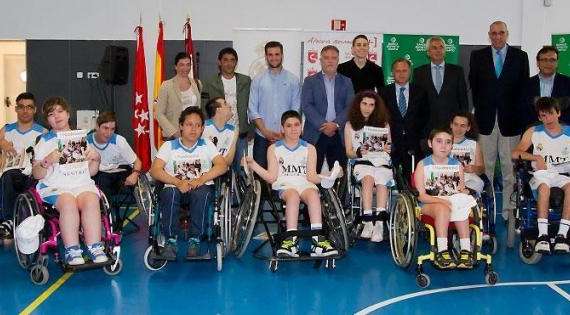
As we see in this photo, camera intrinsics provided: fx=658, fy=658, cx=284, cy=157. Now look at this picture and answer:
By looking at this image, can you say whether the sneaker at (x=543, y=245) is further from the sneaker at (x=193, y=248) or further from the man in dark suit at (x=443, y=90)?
the sneaker at (x=193, y=248)

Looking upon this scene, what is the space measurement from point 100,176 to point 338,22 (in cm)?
428

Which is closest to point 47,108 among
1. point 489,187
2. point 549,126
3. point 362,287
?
point 362,287

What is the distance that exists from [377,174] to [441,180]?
2.32 feet

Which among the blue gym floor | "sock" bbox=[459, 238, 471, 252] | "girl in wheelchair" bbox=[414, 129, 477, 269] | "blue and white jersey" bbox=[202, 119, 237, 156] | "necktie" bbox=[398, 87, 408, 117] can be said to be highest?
"necktie" bbox=[398, 87, 408, 117]

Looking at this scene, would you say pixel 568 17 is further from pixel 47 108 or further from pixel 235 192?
pixel 47 108

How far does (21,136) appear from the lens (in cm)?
523

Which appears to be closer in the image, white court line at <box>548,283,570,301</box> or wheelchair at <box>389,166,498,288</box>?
white court line at <box>548,283,570,301</box>

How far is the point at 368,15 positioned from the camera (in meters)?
8.40

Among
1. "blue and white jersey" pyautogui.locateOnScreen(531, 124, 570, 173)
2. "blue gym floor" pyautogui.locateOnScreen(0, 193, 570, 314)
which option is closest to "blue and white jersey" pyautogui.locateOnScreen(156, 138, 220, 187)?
"blue gym floor" pyautogui.locateOnScreen(0, 193, 570, 314)

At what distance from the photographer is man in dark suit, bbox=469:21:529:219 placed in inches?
217

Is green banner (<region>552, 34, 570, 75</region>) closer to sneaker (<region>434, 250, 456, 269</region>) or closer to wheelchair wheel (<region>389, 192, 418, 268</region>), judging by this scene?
wheelchair wheel (<region>389, 192, 418, 268</region>)

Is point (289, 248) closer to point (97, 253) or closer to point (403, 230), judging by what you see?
point (403, 230)

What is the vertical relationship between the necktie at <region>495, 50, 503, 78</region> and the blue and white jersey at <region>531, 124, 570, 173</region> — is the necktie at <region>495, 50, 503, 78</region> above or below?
above

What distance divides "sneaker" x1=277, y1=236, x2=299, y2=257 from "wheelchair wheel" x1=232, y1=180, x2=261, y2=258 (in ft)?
0.75
